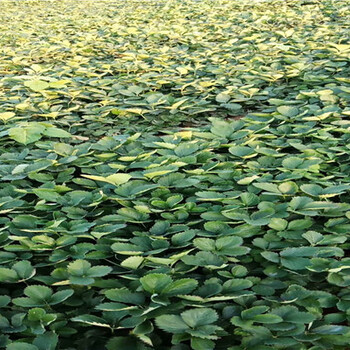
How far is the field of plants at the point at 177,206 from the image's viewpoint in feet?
3.10

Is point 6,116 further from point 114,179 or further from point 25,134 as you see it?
point 114,179

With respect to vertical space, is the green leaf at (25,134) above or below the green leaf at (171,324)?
below

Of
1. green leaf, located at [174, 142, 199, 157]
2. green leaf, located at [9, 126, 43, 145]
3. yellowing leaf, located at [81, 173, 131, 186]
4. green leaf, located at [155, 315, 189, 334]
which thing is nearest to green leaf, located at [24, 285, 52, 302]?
green leaf, located at [155, 315, 189, 334]

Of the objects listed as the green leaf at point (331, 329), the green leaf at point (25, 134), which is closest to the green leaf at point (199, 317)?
the green leaf at point (331, 329)

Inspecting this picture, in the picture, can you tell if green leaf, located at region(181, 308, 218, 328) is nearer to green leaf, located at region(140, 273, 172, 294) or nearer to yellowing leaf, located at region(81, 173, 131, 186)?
green leaf, located at region(140, 273, 172, 294)

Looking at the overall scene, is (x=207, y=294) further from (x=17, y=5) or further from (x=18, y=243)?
(x=17, y=5)

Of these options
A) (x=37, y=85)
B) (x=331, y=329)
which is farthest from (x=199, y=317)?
(x=37, y=85)

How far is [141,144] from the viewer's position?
5.99ft

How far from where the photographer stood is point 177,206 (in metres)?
1.34

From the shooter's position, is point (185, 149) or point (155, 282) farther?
point (185, 149)

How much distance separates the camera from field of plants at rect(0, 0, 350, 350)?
37.1 inches

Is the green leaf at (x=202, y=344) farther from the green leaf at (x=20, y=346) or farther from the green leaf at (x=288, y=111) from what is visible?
the green leaf at (x=288, y=111)

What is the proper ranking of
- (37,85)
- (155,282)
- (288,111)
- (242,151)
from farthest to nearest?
1. (37,85)
2. (288,111)
3. (242,151)
4. (155,282)

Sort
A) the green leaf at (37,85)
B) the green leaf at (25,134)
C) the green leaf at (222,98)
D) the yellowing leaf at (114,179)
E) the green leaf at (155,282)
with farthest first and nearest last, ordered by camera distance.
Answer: the green leaf at (37,85) < the green leaf at (222,98) < the green leaf at (25,134) < the yellowing leaf at (114,179) < the green leaf at (155,282)
